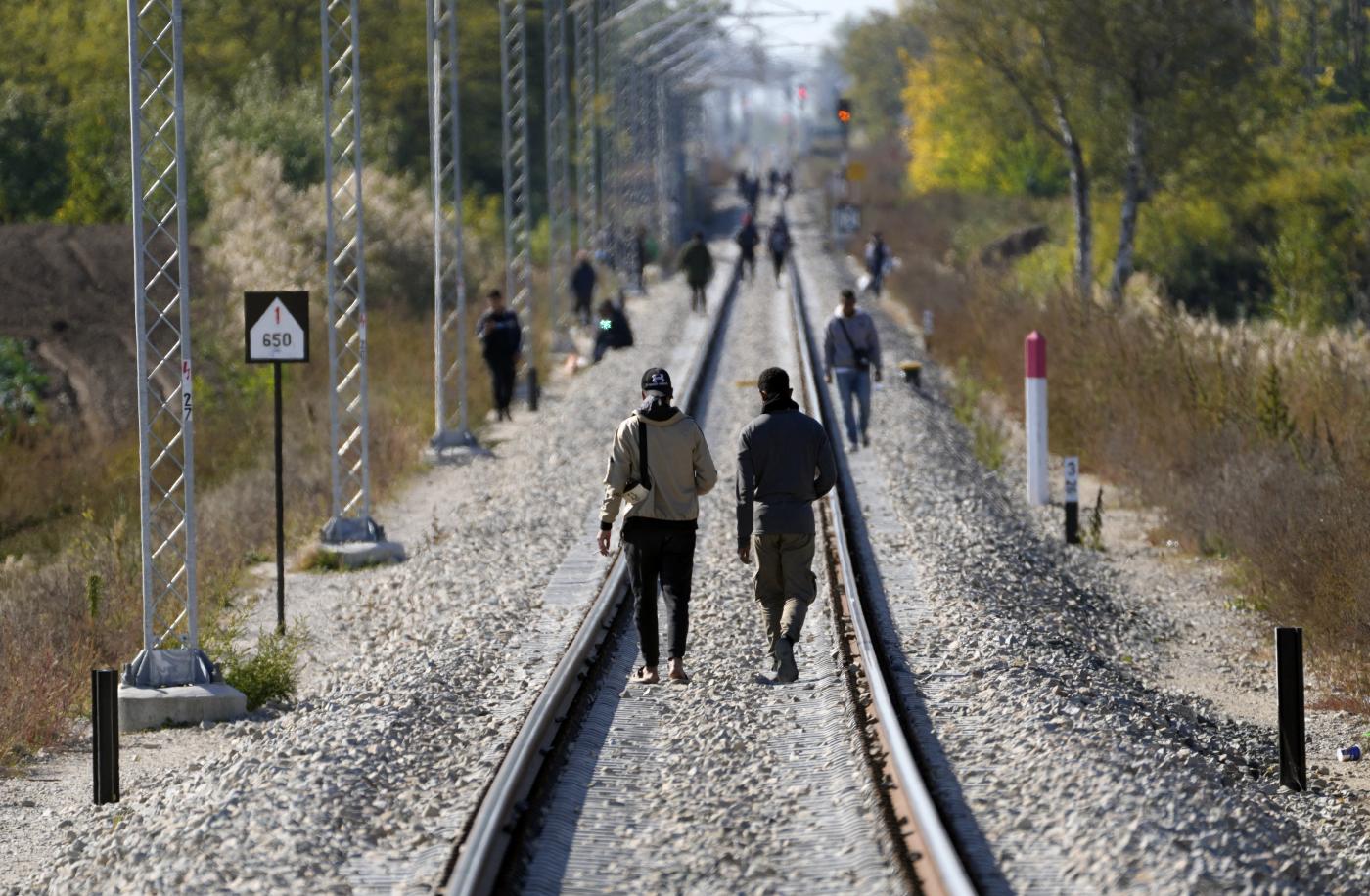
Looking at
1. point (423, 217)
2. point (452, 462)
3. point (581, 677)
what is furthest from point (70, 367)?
point (581, 677)

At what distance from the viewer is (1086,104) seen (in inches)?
1823

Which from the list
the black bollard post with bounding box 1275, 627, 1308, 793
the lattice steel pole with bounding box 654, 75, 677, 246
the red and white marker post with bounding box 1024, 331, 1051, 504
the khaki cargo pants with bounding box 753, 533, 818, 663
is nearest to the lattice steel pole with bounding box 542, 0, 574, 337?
the red and white marker post with bounding box 1024, 331, 1051, 504

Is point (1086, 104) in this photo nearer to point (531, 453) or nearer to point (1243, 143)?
point (1243, 143)

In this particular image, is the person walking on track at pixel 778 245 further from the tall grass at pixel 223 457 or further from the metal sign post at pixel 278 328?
the metal sign post at pixel 278 328

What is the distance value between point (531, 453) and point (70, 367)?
11.5m

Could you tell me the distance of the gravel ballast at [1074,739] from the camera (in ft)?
26.1

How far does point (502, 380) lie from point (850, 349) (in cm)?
859

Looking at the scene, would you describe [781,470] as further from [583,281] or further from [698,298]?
[698,298]

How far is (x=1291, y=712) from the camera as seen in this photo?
35.9ft

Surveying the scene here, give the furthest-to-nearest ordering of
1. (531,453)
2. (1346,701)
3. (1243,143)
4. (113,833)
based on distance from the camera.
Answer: (1243,143), (531,453), (1346,701), (113,833)

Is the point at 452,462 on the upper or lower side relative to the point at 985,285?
lower

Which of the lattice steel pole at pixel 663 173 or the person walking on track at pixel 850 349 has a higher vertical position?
the lattice steel pole at pixel 663 173

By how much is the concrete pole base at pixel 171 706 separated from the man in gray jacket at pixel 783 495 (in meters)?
3.93

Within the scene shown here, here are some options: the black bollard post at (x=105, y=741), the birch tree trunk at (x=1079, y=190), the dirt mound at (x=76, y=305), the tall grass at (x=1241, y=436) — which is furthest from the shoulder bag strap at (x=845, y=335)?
the birch tree trunk at (x=1079, y=190)
